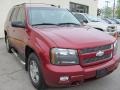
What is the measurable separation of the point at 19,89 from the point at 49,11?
2.11 metres

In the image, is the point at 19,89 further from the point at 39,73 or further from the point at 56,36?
the point at 56,36

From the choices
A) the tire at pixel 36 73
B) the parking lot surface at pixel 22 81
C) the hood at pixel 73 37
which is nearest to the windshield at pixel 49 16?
the hood at pixel 73 37

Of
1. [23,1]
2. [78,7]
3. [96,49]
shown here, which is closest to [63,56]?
[96,49]

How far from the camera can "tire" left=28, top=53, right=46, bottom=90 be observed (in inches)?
164

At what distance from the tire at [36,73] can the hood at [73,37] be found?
545 mm

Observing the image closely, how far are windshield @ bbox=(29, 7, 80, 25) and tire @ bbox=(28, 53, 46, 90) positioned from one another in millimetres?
942

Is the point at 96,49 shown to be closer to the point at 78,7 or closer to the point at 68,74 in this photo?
the point at 68,74

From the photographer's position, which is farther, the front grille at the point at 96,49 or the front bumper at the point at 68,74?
the front grille at the point at 96,49

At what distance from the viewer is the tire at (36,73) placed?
4.16 m

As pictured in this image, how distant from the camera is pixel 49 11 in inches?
217

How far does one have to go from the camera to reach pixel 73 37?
413 cm

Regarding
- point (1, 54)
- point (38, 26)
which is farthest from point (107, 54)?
point (1, 54)

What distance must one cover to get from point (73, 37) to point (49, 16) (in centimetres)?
139

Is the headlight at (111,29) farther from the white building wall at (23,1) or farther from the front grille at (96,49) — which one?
the front grille at (96,49)
